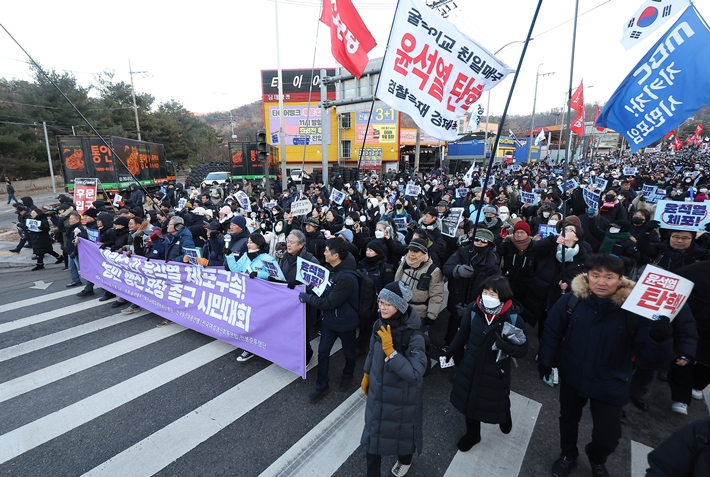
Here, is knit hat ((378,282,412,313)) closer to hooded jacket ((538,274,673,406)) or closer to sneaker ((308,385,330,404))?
hooded jacket ((538,274,673,406))

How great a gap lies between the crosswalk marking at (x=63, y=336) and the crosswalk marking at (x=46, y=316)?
796 mm

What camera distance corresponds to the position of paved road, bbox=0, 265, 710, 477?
3117 millimetres

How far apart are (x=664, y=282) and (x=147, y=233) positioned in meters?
7.54

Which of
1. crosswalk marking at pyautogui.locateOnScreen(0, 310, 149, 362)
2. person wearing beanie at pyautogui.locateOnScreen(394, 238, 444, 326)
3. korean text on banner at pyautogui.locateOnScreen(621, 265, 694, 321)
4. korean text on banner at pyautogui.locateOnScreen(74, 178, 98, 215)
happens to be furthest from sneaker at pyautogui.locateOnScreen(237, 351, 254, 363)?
korean text on banner at pyautogui.locateOnScreen(74, 178, 98, 215)

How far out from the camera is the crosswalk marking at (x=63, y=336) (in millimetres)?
5092

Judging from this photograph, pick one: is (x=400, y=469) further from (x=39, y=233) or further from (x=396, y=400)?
(x=39, y=233)

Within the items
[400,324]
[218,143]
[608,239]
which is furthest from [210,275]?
[218,143]

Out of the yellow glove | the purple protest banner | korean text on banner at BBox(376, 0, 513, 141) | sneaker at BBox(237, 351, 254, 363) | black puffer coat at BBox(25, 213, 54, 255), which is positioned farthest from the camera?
black puffer coat at BBox(25, 213, 54, 255)

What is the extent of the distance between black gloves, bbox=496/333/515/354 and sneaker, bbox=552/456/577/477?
126 centimetres

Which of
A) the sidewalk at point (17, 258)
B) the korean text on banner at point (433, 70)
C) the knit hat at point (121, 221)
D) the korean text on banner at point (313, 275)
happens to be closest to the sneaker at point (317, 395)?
the korean text on banner at point (313, 275)

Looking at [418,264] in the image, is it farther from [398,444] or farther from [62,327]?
[62,327]

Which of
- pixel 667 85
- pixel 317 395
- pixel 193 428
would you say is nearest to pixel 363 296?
pixel 317 395

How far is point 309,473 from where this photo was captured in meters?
3.02

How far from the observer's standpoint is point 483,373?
9.50 ft
